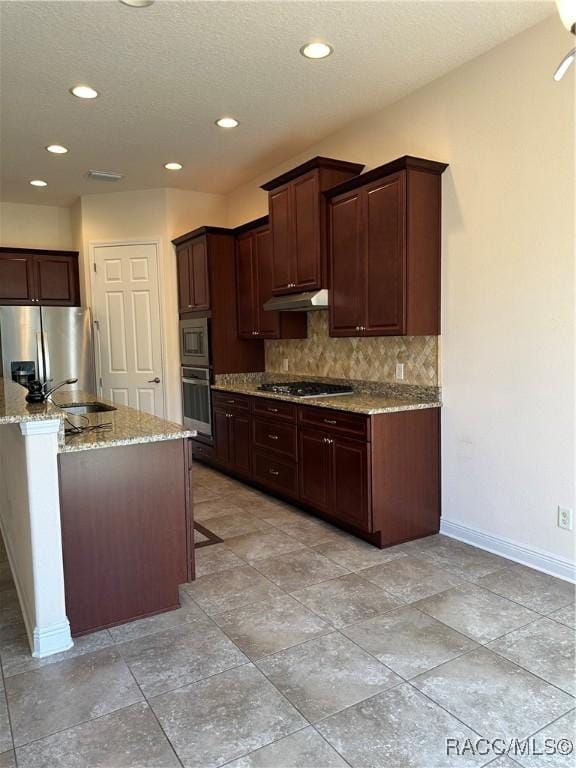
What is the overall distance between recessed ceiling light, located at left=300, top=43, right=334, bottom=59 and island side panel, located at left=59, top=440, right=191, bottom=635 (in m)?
2.29

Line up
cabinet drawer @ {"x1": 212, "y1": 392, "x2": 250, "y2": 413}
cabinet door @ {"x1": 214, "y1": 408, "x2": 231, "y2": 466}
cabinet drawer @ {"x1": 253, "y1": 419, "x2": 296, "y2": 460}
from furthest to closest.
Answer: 1. cabinet door @ {"x1": 214, "y1": 408, "x2": 231, "y2": 466}
2. cabinet drawer @ {"x1": 212, "y1": 392, "x2": 250, "y2": 413}
3. cabinet drawer @ {"x1": 253, "y1": 419, "x2": 296, "y2": 460}

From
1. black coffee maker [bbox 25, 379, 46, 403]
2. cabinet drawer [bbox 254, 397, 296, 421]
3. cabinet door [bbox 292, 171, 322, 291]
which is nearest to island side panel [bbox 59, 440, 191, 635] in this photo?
black coffee maker [bbox 25, 379, 46, 403]

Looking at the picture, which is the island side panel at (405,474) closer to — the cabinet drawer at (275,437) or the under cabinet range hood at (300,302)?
the cabinet drawer at (275,437)

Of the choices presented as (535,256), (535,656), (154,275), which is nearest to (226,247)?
(154,275)

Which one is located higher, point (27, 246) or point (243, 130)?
point (243, 130)

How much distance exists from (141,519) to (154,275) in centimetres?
385

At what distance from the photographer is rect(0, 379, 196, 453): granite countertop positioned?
228 cm

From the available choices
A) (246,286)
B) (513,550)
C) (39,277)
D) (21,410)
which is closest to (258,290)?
(246,286)

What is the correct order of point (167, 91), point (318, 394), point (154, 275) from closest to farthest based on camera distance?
point (167, 91)
point (318, 394)
point (154, 275)

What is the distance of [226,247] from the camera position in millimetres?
5297

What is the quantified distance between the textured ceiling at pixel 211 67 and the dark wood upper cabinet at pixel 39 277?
1345 millimetres

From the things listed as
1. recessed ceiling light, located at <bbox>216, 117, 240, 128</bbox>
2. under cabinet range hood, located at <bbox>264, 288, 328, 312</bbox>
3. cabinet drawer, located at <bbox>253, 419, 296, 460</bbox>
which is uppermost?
recessed ceiling light, located at <bbox>216, 117, 240, 128</bbox>

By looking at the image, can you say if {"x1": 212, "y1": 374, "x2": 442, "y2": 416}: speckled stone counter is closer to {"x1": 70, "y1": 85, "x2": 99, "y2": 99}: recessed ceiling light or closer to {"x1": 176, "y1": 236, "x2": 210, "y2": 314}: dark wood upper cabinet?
{"x1": 176, "y1": 236, "x2": 210, "y2": 314}: dark wood upper cabinet

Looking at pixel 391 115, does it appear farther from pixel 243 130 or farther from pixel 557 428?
pixel 557 428
